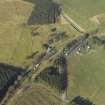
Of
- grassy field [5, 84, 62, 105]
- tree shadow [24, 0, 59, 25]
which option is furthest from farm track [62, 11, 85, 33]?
grassy field [5, 84, 62, 105]

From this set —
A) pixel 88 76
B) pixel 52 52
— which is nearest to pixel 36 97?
pixel 88 76

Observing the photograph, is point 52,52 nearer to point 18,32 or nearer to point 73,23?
point 18,32

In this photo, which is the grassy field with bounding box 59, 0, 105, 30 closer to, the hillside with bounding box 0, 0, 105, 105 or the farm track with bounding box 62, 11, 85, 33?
the hillside with bounding box 0, 0, 105, 105

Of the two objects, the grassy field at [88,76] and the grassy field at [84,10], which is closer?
the grassy field at [88,76]

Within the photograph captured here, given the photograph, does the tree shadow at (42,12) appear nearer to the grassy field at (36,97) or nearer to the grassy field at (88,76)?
the grassy field at (88,76)

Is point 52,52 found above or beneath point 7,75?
above

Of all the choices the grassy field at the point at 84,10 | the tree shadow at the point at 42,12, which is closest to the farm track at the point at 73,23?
the grassy field at the point at 84,10
